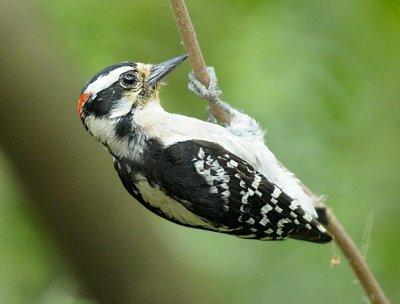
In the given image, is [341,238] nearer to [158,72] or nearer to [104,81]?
[158,72]

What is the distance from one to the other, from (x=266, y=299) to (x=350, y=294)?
689 mm

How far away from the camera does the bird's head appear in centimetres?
598

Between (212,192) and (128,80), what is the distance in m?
0.79

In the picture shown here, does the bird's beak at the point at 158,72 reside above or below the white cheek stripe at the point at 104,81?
below

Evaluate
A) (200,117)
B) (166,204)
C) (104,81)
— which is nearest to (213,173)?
(166,204)

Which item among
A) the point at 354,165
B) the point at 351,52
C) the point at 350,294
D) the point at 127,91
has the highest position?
the point at 127,91

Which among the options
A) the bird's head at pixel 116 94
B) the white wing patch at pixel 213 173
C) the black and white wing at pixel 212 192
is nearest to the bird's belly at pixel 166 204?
the black and white wing at pixel 212 192

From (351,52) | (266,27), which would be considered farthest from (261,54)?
(351,52)

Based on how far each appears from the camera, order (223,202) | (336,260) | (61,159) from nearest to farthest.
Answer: (223,202), (336,260), (61,159)

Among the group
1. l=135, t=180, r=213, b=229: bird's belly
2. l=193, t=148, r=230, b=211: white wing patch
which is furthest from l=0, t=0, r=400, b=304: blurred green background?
l=193, t=148, r=230, b=211: white wing patch

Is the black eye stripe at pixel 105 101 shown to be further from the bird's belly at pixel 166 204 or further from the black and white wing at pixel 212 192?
the bird's belly at pixel 166 204

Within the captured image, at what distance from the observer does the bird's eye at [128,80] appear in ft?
20.0

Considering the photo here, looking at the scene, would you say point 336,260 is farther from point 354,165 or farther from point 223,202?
point 354,165

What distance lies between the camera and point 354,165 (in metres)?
8.66
